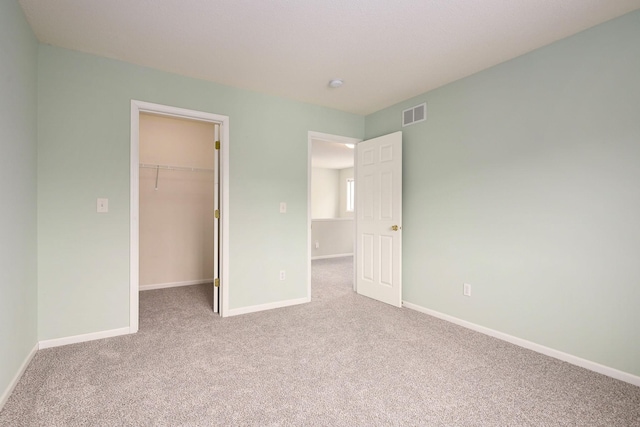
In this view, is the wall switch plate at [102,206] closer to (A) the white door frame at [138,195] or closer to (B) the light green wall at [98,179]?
(B) the light green wall at [98,179]

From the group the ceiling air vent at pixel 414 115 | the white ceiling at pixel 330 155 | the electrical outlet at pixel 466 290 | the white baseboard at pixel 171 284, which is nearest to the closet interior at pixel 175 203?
the white baseboard at pixel 171 284

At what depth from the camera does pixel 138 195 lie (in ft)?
10.2

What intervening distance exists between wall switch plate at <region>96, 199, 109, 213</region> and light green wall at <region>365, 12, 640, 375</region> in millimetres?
3139

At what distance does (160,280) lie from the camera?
4500 millimetres

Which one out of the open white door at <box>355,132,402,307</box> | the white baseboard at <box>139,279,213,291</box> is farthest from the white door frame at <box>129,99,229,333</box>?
the open white door at <box>355,132,402,307</box>

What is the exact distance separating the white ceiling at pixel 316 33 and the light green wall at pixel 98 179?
0.68 feet

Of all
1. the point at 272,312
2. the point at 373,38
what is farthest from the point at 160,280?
the point at 373,38

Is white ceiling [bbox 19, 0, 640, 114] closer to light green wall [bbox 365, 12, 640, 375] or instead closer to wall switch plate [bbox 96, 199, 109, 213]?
light green wall [bbox 365, 12, 640, 375]

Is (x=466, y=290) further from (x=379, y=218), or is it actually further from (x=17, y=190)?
(x=17, y=190)

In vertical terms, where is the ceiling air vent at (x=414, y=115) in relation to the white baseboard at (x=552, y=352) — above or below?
above

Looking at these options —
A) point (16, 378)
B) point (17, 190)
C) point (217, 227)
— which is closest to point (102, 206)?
point (17, 190)

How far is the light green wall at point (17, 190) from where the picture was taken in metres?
1.76

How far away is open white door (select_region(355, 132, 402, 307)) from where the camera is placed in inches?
143

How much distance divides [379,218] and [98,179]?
2.94m
